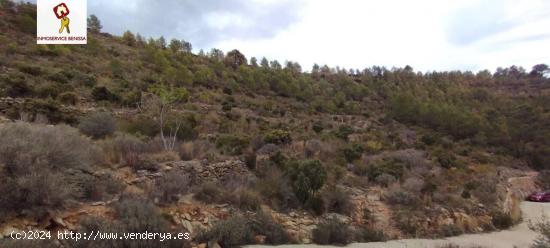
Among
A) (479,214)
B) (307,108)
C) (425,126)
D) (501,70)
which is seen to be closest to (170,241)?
(479,214)

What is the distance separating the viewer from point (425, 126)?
40.2 metres

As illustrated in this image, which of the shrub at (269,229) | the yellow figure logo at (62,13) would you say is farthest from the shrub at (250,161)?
the yellow figure logo at (62,13)

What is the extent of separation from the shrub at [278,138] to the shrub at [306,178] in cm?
569

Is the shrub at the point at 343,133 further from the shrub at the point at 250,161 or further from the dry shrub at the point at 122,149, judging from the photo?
the dry shrub at the point at 122,149

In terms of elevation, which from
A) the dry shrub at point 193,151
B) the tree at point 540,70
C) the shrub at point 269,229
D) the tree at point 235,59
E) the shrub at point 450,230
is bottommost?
the shrub at point 450,230

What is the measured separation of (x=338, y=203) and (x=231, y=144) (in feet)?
18.4

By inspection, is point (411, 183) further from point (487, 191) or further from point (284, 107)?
point (284, 107)

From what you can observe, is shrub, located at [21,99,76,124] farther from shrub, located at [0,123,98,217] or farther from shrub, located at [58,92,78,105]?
shrub, located at [0,123,98,217]

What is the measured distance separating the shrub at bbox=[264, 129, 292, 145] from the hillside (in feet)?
0.26

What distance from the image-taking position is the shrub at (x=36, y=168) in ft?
18.8

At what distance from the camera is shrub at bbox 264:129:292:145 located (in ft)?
56.8

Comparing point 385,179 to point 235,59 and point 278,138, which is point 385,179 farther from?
point 235,59

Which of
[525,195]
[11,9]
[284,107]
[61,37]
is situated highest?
[11,9]

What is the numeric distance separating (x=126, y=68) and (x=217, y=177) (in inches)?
910
